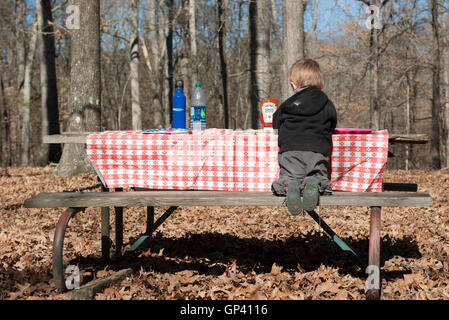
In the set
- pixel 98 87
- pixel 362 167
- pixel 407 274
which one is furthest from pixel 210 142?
pixel 98 87

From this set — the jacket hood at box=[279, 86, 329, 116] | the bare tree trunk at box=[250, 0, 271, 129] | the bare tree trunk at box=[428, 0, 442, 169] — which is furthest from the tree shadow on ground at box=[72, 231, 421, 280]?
the bare tree trunk at box=[428, 0, 442, 169]

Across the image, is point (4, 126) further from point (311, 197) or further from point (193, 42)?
point (311, 197)

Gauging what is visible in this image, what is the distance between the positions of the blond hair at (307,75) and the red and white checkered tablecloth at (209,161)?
47cm

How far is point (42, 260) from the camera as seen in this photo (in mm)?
4270

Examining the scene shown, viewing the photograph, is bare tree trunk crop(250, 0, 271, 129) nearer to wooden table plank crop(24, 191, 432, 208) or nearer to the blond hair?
the blond hair

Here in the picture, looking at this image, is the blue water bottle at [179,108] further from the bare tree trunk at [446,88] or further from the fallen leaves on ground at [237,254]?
the bare tree trunk at [446,88]

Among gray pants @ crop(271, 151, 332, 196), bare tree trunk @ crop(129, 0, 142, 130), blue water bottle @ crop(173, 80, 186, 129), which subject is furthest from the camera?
bare tree trunk @ crop(129, 0, 142, 130)

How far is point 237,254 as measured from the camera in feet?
15.0

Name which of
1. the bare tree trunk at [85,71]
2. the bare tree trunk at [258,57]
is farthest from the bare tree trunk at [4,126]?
the bare tree trunk at [85,71]

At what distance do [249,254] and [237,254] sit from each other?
13cm

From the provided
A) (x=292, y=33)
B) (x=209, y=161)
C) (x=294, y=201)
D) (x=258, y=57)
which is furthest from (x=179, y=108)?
(x=258, y=57)

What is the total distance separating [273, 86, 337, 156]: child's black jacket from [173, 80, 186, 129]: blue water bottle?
3.15ft

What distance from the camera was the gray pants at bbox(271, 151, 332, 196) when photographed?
3.22m

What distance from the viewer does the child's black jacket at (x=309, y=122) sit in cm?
327
